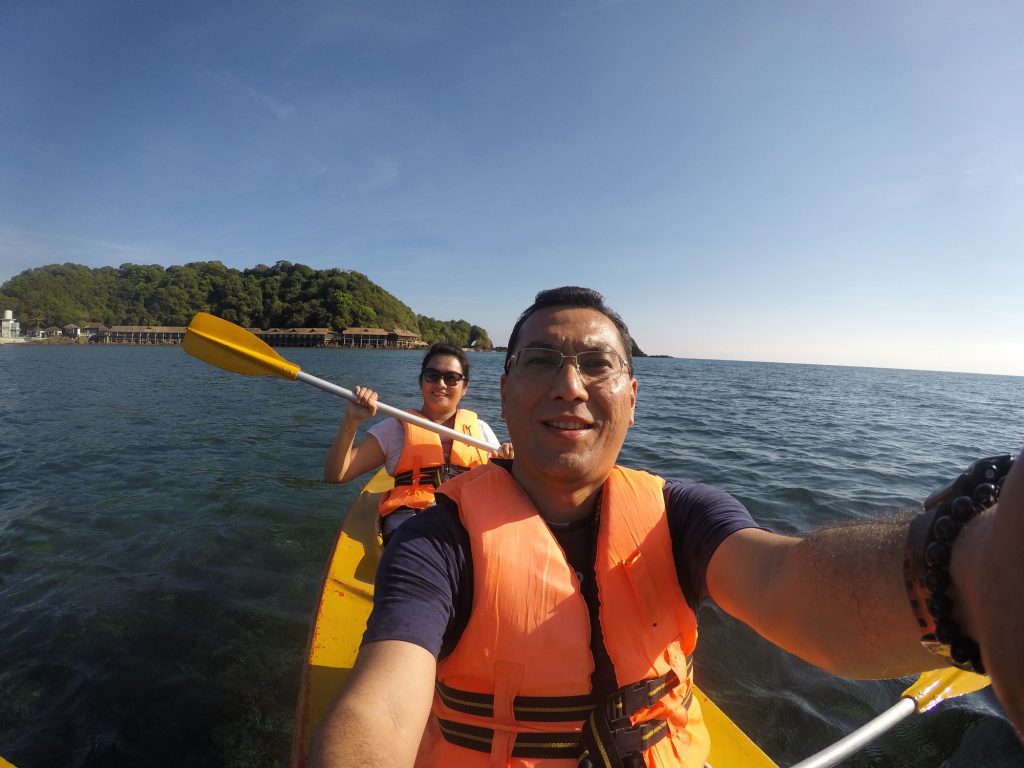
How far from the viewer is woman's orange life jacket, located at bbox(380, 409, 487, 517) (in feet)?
13.5

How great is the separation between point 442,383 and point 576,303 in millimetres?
2819

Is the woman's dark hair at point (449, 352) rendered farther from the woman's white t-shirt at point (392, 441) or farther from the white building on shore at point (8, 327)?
the white building on shore at point (8, 327)

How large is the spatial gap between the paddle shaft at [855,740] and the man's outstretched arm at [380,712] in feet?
4.81

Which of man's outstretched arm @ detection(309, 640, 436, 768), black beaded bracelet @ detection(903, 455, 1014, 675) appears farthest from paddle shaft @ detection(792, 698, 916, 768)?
man's outstretched arm @ detection(309, 640, 436, 768)

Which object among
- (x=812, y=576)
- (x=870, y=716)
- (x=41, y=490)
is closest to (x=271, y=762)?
(x=812, y=576)

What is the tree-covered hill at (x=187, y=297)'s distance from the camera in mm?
91188

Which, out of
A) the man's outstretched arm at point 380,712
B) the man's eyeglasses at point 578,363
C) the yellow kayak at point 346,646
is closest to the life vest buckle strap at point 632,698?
the man's outstretched arm at point 380,712

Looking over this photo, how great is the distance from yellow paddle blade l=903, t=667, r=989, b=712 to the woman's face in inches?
151

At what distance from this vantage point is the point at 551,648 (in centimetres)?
156

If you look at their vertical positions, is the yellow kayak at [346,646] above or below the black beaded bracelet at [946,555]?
below

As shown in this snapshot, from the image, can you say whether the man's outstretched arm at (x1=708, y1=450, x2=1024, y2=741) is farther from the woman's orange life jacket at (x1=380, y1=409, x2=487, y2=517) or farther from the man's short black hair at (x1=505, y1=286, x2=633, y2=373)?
the woman's orange life jacket at (x1=380, y1=409, x2=487, y2=517)

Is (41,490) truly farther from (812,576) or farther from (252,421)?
(812,576)

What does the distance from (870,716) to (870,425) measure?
1630 cm

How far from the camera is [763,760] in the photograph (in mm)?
2330
